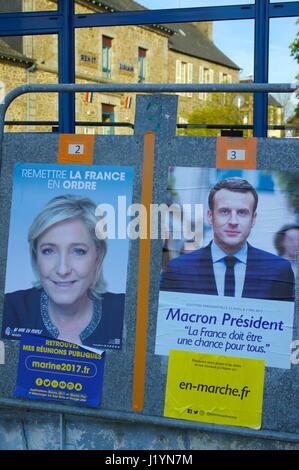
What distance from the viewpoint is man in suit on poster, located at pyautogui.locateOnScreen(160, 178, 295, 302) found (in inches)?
110

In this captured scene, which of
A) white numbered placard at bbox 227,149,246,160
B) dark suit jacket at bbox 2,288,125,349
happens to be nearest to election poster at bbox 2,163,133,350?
dark suit jacket at bbox 2,288,125,349

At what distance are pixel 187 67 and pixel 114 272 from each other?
104ft

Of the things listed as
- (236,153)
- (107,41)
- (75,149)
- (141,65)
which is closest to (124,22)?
(75,149)

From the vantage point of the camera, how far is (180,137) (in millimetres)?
2924

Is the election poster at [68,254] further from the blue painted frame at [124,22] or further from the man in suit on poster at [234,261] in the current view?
the blue painted frame at [124,22]

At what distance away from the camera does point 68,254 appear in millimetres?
3035

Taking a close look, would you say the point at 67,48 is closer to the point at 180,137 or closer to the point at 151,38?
the point at 180,137

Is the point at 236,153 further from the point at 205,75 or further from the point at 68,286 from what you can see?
the point at 205,75

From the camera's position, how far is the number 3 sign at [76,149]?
9.98 feet

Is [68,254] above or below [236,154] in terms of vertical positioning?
below

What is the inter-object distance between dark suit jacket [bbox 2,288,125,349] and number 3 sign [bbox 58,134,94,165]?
60 cm

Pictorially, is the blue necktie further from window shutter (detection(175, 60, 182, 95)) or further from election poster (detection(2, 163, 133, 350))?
window shutter (detection(175, 60, 182, 95))

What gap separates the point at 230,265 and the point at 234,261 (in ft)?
0.08

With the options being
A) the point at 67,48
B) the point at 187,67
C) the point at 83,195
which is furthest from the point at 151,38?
the point at 83,195
